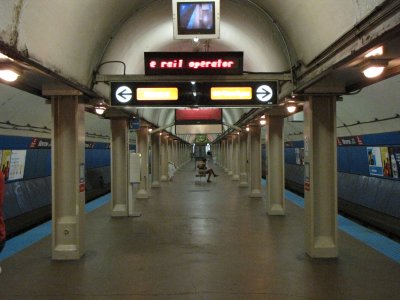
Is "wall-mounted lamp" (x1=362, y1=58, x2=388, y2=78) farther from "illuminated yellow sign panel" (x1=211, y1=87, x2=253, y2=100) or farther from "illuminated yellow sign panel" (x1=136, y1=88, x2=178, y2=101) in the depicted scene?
"illuminated yellow sign panel" (x1=136, y1=88, x2=178, y2=101)

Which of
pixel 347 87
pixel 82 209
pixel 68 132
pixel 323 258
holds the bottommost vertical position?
pixel 323 258

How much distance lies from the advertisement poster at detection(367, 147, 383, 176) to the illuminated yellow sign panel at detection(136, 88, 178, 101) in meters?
6.54

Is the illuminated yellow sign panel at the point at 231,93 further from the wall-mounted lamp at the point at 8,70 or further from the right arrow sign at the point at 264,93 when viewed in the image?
the wall-mounted lamp at the point at 8,70

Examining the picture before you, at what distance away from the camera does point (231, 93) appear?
6844mm

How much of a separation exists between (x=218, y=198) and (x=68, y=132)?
29.9ft

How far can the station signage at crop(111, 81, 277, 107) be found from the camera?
684 cm

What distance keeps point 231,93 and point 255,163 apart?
29.7ft

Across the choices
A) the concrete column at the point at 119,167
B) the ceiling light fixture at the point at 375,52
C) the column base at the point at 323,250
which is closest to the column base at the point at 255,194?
the concrete column at the point at 119,167

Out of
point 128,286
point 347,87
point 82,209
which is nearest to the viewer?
point 128,286

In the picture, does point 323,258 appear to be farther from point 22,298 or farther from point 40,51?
point 40,51

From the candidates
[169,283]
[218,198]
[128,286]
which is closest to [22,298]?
[128,286]

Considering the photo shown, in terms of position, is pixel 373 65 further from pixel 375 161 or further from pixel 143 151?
pixel 143 151

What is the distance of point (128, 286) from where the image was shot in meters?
5.56

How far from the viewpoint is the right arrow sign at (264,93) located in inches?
269
